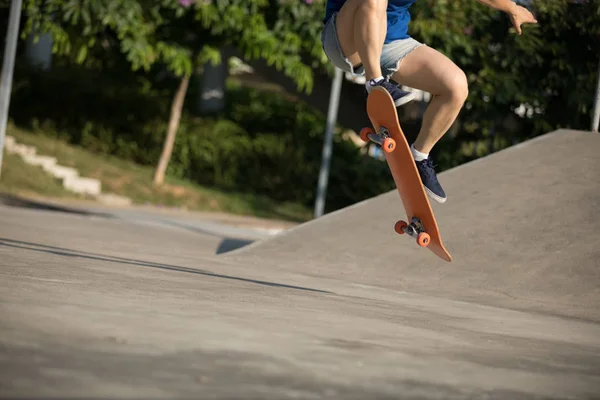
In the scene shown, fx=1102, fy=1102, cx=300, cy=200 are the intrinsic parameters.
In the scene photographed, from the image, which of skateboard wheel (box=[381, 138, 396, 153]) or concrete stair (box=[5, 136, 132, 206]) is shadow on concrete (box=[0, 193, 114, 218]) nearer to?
concrete stair (box=[5, 136, 132, 206])

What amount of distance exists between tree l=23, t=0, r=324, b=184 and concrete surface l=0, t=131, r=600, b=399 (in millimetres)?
8566

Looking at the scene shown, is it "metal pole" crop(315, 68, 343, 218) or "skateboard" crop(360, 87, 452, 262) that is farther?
"metal pole" crop(315, 68, 343, 218)

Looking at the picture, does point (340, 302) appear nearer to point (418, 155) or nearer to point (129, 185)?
point (418, 155)

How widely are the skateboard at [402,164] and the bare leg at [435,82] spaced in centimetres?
23

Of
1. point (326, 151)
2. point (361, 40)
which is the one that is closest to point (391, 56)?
point (361, 40)

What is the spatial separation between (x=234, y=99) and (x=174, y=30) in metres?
6.76

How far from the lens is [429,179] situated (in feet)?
22.4

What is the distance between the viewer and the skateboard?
249 inches

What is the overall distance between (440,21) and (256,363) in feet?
56.8

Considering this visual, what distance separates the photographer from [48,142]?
23594 millimetres

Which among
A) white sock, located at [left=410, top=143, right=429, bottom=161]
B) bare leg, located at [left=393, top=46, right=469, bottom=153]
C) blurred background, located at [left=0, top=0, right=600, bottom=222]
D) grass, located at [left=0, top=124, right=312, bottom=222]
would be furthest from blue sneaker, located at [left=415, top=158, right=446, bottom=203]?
grass, located at [left=0, top=124, right=312, bottom=222]

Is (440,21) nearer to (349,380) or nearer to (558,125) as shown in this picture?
(558,125)

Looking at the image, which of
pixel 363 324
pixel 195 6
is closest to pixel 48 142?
pixel 195 6

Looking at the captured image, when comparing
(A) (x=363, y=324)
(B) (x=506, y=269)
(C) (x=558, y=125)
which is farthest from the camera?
(C) (x=558, y=125)
